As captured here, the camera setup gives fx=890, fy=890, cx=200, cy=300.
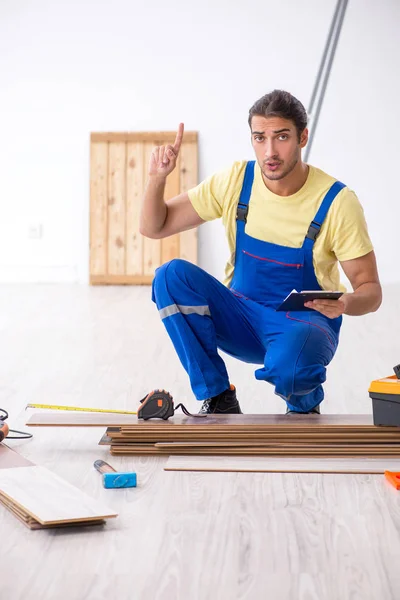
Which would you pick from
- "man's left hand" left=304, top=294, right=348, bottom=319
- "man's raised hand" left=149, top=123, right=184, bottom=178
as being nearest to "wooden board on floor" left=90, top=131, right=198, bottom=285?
"man's raised hand" left=149, top=123, right=184, bottom=178

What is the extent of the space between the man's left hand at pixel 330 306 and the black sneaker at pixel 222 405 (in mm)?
503

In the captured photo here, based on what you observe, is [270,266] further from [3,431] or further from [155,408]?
[3,431]

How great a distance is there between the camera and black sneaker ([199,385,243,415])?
2768mm

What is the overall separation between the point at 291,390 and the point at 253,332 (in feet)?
0.81

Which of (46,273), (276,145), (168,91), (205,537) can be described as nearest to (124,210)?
(46,273)

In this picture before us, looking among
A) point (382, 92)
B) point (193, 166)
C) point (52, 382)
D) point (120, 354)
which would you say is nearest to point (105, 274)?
point (193, 166)

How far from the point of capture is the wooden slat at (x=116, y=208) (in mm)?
7125

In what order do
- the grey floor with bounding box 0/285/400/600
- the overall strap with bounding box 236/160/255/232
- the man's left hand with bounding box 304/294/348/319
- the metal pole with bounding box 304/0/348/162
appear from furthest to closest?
the metal pole with bounding box 304/0/348/162, the overall strap with bounding box 236/160/255/232, the man's left hand with bounding box 304/294/348/319, the grey floor with bounding box 0/285/400/600

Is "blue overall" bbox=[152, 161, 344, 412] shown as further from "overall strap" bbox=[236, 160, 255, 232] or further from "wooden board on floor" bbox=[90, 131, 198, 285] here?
"wooden board on floor" bbox=[90, 131, 198, 285]

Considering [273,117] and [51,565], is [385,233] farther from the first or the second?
[51,565]

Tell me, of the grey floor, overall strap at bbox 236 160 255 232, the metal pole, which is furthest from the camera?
the metal pole

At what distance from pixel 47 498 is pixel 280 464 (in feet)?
2.02

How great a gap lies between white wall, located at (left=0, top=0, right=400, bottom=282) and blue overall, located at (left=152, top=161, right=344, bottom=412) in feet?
14.1

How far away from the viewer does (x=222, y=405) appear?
2775mm
